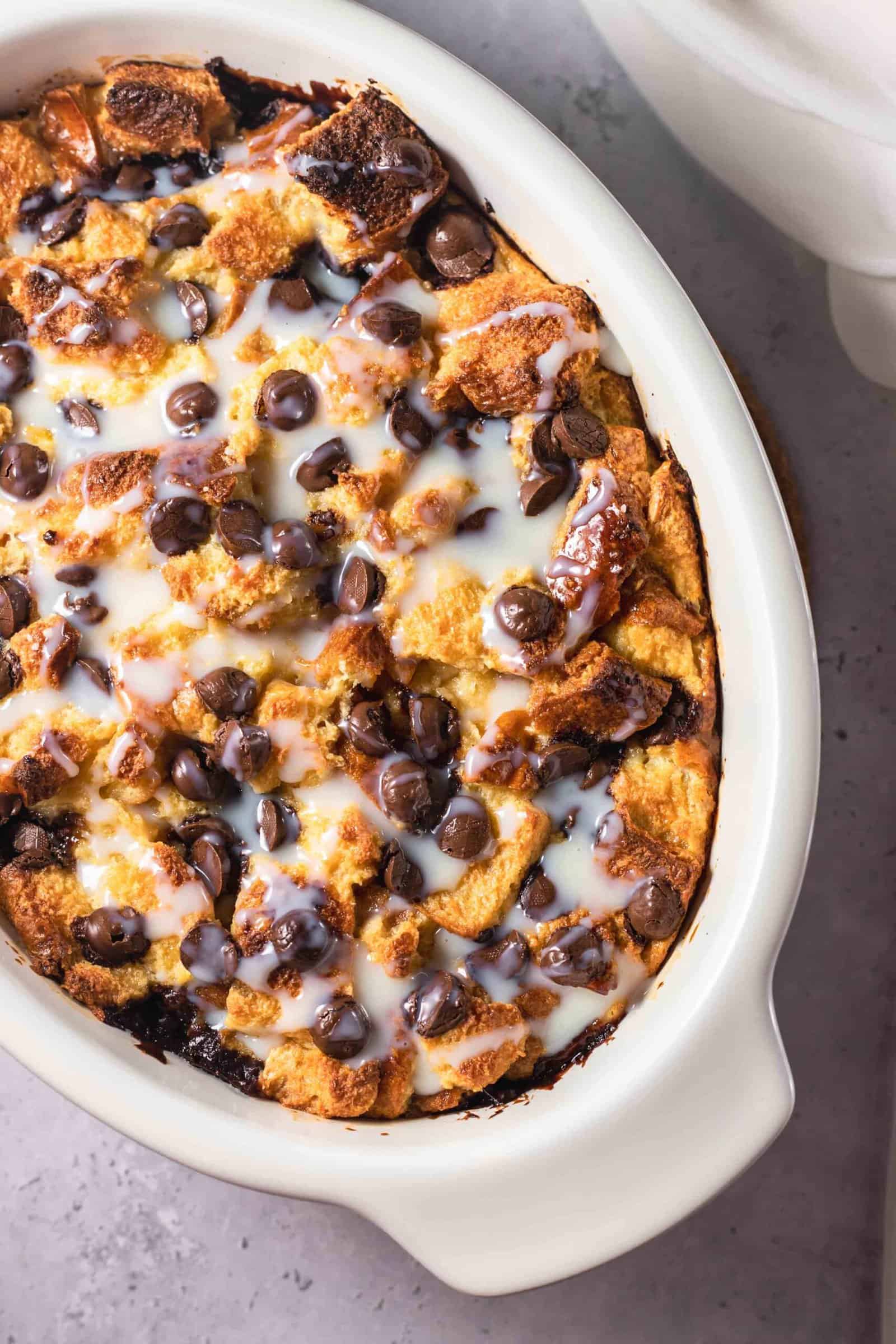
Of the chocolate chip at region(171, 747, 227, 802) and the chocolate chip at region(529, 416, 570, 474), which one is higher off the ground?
the chocolate chip at region(529, 416, 570, 474)

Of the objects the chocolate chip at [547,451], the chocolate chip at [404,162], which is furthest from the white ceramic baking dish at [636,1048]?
the chocolate chip at [547,451]

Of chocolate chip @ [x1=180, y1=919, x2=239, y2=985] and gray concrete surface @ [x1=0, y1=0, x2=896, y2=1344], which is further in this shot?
gray concrete surface @ [x1=0, y1=0, x2=896, y2=1344]

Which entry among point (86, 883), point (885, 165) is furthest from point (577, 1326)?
point (885, 165)

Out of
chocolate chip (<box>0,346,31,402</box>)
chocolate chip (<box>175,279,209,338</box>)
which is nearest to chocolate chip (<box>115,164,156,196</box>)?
chocolate chip (<box>175,279,209,338</box>)

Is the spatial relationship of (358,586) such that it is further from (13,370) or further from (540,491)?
(13,370)

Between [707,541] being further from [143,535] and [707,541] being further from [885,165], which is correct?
[143,535]

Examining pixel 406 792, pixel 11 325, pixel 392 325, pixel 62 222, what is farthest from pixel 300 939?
pixel 62 222

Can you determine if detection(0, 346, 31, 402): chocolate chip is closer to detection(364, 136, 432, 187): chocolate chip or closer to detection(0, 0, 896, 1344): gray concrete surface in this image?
detection(364, 136, 432, 187): chocolate chip

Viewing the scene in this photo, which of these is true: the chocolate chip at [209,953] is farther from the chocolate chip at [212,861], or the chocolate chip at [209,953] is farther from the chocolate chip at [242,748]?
the chocolate chip at [242,748]
